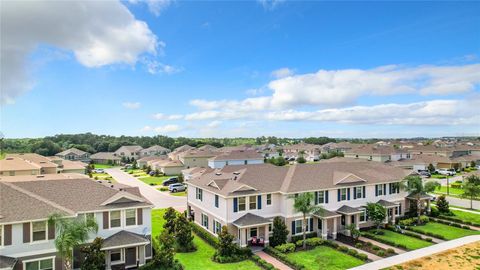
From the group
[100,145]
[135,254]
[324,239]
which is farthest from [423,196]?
[100,145]

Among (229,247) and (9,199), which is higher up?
(9,199)

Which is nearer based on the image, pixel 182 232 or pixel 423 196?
pixel 182 232

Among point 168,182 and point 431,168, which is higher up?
point 431,168

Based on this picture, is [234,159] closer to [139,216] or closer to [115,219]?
[139,216]

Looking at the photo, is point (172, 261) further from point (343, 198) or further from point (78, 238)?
point (343, 198)

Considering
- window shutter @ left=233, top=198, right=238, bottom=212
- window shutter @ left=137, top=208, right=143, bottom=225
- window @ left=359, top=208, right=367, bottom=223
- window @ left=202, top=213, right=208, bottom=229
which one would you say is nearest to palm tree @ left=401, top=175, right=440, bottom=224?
window @ left=359, top=208, right=367, bottom=223

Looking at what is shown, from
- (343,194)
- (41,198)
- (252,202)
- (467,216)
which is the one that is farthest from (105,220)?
(467,216)

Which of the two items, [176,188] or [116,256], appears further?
[176,188]
